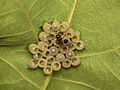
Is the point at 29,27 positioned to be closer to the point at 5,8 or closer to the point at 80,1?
the point at 5,8

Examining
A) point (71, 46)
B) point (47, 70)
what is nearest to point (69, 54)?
point (71, 46)

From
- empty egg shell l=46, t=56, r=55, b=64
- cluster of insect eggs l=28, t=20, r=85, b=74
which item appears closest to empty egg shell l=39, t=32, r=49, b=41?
cluster of insect eggs l=28, t=20, r=85, b=74

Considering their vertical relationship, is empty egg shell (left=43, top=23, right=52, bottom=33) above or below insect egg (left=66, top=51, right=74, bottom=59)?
above

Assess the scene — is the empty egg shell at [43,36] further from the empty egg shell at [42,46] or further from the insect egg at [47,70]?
the insect egg at [47,70]

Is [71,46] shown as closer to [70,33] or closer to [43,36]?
[70,33]

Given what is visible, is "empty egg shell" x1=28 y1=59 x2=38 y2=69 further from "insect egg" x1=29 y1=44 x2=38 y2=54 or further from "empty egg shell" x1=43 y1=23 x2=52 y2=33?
"empty egg shell" x1=43 y1=23 x2=52 y2=33

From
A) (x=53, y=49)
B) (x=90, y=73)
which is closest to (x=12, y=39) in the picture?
(x=53, y=49)

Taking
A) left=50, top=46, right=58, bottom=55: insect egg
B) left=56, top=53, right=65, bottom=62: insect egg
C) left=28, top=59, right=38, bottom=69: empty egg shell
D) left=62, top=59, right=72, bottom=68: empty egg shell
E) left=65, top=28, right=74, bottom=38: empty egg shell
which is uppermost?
left=65, top=28, right=74, bottom=38: empty egg shell

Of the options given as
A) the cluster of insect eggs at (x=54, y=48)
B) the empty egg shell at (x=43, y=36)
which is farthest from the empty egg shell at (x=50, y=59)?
the empty egg shell at (x=43, y=36)
